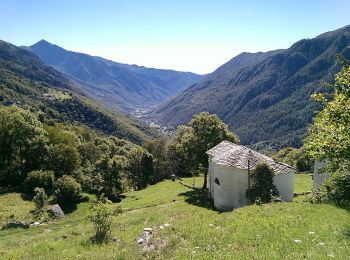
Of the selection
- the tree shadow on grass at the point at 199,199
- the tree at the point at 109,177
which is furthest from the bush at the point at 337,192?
the tree at the point at 109,177

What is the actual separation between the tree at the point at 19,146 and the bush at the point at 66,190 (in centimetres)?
1131

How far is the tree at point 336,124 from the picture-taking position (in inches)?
748

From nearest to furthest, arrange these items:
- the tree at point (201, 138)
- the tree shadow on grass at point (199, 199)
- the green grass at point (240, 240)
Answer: the green grass at point (240, 240)
the tree shadow on grass at point (199, 199)
the tree at point (201, 138)

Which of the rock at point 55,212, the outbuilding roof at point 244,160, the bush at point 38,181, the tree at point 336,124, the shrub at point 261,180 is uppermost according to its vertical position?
the tree at point 336,124

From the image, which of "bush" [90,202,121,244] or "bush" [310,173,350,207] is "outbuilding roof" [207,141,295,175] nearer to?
"bush" [310,173,350,207]

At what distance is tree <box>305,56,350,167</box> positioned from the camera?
62.3ft

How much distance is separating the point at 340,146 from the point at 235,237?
24.1 feet

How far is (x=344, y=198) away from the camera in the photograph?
2531 centimetres

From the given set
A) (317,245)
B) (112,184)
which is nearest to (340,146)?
(317,245)

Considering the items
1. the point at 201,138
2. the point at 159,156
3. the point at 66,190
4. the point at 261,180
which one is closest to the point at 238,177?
the point at 261,180

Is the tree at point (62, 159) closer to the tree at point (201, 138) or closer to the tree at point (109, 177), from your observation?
the tree at point (109, 177)

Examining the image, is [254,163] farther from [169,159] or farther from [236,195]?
[169,159]

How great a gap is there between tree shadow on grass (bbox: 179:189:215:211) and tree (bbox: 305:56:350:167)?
27.3m

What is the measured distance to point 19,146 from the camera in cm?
6419
